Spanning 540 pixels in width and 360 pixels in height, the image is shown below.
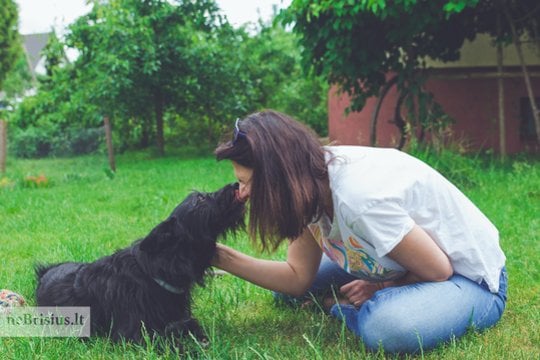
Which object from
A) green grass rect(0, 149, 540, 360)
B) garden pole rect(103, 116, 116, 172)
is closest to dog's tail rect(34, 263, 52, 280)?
green grass rect(0, 149, 540, 360)

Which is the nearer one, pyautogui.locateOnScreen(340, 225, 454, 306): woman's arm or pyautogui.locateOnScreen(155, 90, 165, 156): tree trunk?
pyautogui.locateOnScreen(340, 225, 454, 306): woman's arm

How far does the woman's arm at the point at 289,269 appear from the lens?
3.44m

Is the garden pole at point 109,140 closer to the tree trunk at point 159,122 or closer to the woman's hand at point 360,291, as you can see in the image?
the tree trunk at point 159,122

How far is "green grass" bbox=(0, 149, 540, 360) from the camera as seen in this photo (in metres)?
3.07

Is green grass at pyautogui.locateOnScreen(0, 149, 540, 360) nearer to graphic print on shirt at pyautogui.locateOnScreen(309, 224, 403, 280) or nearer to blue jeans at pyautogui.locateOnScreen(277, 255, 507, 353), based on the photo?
blue jeans at pyautogui.locateOnScreen(277, 255, 507, 353)

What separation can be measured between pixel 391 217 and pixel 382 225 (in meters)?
0.05

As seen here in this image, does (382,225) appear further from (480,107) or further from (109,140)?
(480,107)

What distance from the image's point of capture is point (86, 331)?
3.31m

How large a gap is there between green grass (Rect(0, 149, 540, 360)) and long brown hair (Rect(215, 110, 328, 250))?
0.52m

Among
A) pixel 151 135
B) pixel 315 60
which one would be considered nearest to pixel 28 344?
pixel 315 60

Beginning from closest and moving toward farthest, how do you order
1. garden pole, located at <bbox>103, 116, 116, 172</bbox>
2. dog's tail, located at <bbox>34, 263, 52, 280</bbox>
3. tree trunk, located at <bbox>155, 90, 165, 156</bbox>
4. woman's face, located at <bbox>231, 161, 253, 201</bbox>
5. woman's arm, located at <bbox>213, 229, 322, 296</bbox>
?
woman's face, located at <bbox>231, 161, 253, 201</bbox>
woman's arm, located at <bbox>213, 229, 322, 296</bbox>
dog's tail, located at <bbox>34, 263, 52, 280</bbox>
garden pole, located at <bbox>103, 116, 116, 172</bbox>
tree trunk, located at <bbox>155, 90, 165, 156</bbox>

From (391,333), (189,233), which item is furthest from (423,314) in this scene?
(189,233)

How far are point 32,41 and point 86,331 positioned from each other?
62820 mm

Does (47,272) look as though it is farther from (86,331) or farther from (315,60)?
(315,60)
